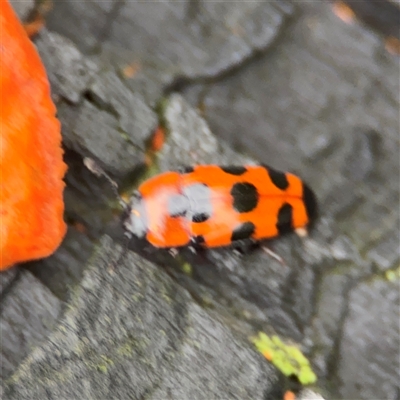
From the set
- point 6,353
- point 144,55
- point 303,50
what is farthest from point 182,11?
point 6,353

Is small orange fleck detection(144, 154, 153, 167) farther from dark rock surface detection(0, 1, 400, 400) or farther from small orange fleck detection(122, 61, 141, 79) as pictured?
small orange fleck detection(122, 61, 141, 79)

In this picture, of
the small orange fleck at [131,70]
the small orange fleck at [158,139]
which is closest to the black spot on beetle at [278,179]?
the small orange fleck at [158,139]

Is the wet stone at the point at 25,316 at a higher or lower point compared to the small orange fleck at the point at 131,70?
lower

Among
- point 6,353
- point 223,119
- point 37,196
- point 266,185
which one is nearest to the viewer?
point 37,196

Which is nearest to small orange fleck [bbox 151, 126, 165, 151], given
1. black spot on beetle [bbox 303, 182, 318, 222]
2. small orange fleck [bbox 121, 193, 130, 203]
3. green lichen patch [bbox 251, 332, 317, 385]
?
small orange fleck [bbox 121, 193, 130, 203]

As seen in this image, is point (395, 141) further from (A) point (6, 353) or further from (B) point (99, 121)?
(A) point (6, 353)

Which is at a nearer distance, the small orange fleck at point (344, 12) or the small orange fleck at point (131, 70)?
the small orange fleck at point (131, 70)

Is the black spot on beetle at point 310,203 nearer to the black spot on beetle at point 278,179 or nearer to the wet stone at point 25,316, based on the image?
the black spot on beetle at point 278,179
